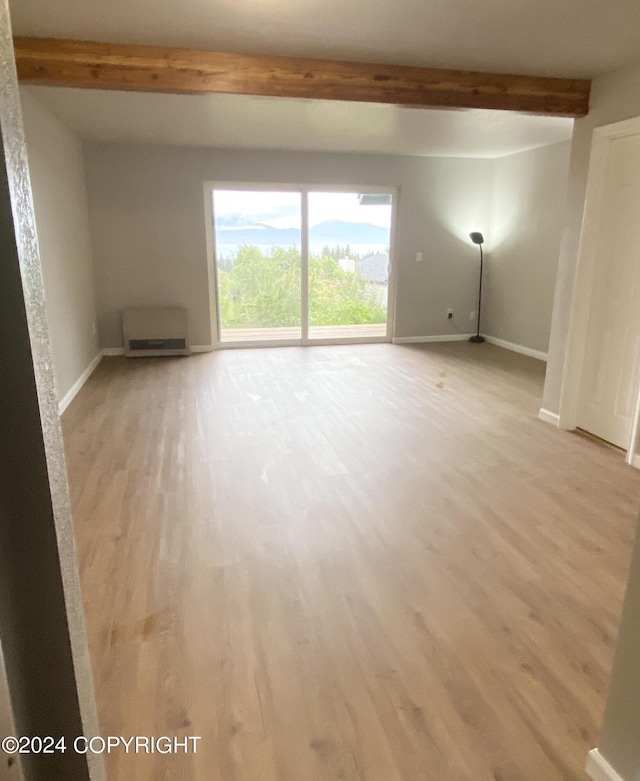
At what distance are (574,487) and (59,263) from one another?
4282 mm

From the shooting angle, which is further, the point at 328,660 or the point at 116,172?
the point at 116,172

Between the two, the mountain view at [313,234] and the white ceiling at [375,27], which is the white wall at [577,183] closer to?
the white ceiling at [375,27]

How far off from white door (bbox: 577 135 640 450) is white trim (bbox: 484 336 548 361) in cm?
251

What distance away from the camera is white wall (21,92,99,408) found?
4.03 meters

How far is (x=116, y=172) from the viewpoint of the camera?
598 cm

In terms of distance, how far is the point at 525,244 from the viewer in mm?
6496

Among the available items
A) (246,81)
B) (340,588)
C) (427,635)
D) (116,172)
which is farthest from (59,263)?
(427,635)

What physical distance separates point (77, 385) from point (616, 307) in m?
4.46

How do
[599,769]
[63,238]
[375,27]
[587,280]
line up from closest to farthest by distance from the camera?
[599,769] < [375,27] < [587,280] < [63,238]

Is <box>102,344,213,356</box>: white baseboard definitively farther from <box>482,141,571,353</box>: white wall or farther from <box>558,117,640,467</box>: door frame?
<box>558,117,640,467</box>: door frame

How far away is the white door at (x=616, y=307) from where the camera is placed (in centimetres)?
338

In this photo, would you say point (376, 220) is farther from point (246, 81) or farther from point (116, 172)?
point (246, 81)

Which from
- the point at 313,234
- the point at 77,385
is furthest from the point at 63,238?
the point at 313,234

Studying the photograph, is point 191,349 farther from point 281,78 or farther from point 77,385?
point 281,78
